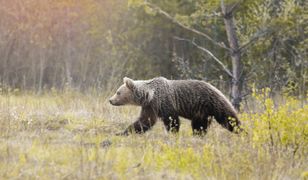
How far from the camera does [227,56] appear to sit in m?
18.6

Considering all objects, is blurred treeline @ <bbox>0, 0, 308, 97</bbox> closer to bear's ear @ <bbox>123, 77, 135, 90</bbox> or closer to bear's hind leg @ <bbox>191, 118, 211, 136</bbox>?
bear's ear @ <bbox>123, 77, 135, 90</bbox>

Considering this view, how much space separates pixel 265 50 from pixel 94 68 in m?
5.67

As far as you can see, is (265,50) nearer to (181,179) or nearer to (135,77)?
(135,77)

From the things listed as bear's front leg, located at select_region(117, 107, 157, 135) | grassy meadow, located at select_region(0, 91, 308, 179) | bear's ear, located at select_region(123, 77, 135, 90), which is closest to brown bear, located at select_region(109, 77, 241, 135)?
bear's front leg, located at select_region(117, 107, 157, 135)

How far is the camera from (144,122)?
9.23 meters

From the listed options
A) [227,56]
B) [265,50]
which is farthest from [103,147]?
[227,56]

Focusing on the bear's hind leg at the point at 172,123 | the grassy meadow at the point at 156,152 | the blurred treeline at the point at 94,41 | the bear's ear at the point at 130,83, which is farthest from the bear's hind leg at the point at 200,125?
Answer: the blurred treeline at the point at 94,41

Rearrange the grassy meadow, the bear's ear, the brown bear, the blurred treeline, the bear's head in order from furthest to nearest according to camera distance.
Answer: the blurred treeline
the bear's ear
the bear's head
the brown bear
the grassy meadow

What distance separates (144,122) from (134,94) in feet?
2.35

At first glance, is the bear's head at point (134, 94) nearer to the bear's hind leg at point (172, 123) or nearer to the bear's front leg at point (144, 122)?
the bear's front leg at point (144, 122)

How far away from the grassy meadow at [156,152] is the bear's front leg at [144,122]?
155 mm

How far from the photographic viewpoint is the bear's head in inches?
375

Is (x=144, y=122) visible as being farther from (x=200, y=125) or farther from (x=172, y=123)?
(x=200, y=125)

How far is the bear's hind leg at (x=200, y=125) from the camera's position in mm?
9055
